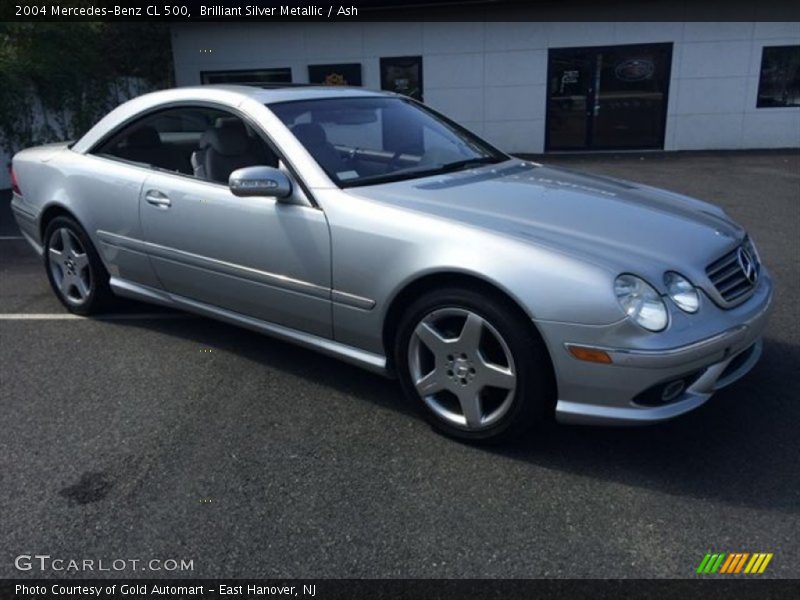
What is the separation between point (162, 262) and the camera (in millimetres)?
4148

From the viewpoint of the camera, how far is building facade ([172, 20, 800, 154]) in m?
14.1

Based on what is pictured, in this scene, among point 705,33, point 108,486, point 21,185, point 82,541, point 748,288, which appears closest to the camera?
point 82,541

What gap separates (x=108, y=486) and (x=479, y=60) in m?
13.5

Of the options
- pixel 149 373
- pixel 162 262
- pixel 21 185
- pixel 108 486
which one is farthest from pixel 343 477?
pixel 21 185

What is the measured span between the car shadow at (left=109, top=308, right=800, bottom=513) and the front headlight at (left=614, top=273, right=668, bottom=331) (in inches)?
26.2

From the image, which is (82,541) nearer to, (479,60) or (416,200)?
(416,200)

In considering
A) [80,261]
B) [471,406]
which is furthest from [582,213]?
[80,261]

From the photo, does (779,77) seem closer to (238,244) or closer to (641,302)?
(641,302)

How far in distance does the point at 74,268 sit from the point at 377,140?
7.70 ft

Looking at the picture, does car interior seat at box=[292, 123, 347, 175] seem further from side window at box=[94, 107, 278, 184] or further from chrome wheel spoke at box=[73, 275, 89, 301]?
chrome wheel spoke at box=[73, 275, 89, 301]

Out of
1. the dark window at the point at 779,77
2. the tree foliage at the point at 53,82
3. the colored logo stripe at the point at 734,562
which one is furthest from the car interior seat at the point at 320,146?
the dark window at the point at 779,77

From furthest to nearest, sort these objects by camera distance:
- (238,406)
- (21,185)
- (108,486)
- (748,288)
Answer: (21,185)
(238,406)
(748,288)
(108,486)
